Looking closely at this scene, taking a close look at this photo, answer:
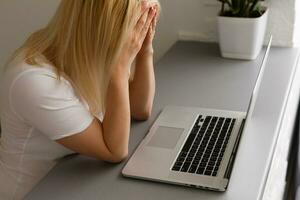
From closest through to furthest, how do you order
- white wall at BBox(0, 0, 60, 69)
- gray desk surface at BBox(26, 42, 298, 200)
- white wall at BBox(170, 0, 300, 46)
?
gray desk surface at BBox(26, 42, 298, 200) < white wall at BBox(170, 0, 300, 46) < white wall at BBox(0, 0, 60, 69)

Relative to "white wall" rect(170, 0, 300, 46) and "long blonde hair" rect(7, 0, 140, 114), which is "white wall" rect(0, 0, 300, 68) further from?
"long blonde hair" rect(7, 0, 140, 114)

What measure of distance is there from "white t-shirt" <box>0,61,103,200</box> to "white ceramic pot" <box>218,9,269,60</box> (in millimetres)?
661

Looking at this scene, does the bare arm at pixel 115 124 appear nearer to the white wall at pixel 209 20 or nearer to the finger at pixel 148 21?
the finger at pixel 148 21

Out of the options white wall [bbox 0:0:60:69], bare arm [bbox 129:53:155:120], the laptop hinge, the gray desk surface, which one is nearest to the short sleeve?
the gray desk surface

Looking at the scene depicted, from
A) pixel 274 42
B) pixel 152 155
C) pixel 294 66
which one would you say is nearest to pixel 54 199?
pixel 152 155

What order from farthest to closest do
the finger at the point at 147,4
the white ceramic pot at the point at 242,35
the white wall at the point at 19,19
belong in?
the white wall at the point at 19,19 → the white ceramic pot at the point at 242,35 → the finger at the point at 147,4

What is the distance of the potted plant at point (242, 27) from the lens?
155 cm

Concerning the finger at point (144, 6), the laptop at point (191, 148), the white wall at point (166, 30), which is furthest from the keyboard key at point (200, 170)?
the white wall at point (166, 30)

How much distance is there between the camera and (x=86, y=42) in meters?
1.08

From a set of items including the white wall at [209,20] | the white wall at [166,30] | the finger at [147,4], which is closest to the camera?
the finger at [147,4]

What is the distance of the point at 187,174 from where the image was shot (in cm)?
102

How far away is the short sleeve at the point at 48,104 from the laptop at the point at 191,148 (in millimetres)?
162

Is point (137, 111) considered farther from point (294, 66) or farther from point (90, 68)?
point (294, 66)

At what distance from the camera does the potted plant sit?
5.08 ft
